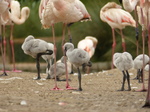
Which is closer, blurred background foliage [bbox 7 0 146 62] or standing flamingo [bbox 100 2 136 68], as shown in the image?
standing flamingo [bbox 100 2 136 68]

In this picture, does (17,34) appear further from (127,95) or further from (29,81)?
(127,95)

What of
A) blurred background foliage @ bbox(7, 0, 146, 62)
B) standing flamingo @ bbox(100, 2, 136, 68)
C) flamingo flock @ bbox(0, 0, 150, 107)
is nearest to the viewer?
flamingo flock @ bbox(0, 0, 150, 107)

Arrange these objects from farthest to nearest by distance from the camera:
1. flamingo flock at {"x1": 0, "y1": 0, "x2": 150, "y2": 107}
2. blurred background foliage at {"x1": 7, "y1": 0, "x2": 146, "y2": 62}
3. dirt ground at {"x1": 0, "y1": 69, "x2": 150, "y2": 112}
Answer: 1. blurred background foliage at {"x1": 7, "y1": 0, "x2": 146, "y2": 62}
2. flamingo flock at {"x1": 0, "y1": 0, "x2": 150, "y2": 107}
3. dirt ground at {"x1": 0, "y1": 69, "x2": 150, "y2": 112}

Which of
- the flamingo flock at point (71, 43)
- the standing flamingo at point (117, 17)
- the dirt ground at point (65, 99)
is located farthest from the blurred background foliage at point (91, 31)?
the dirt ground at point (65, 99)

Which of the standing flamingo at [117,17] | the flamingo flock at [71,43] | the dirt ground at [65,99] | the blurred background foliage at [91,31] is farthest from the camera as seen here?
the blurred background foliage at [91,31]

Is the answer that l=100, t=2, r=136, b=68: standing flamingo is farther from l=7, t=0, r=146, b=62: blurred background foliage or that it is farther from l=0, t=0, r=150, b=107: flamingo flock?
l=7, t=0, r=146, b=62: blurred background foliage

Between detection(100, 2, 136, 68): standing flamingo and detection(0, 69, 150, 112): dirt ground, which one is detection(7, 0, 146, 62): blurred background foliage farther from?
detection(0, 69, 150, 112): dirt ground

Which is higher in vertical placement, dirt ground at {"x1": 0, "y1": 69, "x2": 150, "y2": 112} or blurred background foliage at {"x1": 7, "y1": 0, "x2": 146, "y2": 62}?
blurred background foliage at {"x1": 7, "y1": 0, "x2": 146, "y2": 62}

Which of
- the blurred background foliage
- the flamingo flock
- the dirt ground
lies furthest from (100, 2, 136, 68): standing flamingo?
the dirt ground

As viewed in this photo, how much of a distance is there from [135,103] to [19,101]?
1.03 metres

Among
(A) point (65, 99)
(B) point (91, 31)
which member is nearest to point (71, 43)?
(A) point (65, 99)

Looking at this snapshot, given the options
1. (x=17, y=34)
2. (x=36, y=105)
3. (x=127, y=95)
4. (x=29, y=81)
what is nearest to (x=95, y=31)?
(x=17, y=34)

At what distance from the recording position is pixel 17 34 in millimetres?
11250

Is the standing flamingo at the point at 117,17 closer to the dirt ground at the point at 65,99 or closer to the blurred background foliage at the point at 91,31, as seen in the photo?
the blurred background foliage at the point at 91,31
